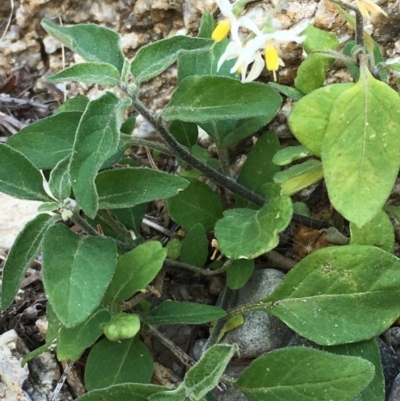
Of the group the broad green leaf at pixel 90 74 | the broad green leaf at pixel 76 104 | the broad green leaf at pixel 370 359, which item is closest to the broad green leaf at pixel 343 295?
the broad green leaf at pixel 370 359

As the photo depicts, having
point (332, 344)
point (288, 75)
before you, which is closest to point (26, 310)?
point (332, 344)

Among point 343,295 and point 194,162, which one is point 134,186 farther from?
point 343,295

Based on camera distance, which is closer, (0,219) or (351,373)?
(351,373)

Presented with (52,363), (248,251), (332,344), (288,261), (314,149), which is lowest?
(52,363)

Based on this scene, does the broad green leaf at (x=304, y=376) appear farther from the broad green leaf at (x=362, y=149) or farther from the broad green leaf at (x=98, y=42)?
the broad green leaf at (x=98, y=42)

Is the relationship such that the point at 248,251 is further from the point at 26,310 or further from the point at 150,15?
the point at 150,15

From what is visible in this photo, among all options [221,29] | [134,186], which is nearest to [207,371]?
[134,186]
